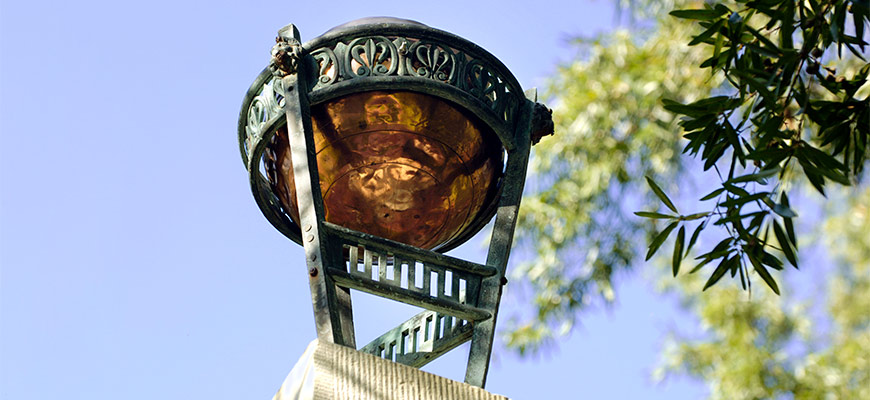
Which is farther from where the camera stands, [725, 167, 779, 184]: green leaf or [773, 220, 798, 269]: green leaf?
[773, 220, 798, 269]: green leaf

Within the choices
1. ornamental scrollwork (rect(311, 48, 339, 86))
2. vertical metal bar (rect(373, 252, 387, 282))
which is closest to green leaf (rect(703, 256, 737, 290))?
vertical metal bar (rect(373, 252, 387, 282))

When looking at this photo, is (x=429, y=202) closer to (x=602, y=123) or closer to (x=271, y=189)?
(x=271, y=189)

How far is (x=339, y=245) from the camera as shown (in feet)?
8.94

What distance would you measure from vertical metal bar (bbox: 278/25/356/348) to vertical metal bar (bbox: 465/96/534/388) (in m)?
0.31

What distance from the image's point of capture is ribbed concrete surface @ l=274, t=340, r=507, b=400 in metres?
2.46

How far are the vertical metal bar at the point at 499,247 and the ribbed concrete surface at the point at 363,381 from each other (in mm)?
72

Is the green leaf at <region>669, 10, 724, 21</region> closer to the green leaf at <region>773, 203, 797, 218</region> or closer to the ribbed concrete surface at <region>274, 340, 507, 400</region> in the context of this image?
the green leaf at <region>773, 203, 797, 218</region>

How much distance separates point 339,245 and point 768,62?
114 centimetres

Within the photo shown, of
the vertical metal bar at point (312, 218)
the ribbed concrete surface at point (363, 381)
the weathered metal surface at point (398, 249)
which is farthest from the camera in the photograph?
the weathered metal surface at point (398, 249)

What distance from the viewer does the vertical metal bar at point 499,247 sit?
2.71 metres

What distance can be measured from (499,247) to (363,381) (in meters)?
0.57

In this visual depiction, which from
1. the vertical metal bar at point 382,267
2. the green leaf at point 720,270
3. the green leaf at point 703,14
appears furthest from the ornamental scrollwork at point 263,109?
the green leaf at point 720,270

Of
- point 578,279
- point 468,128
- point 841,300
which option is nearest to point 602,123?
point 578,279

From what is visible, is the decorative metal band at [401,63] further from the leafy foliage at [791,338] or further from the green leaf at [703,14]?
the leafy foliage at [791,338]
